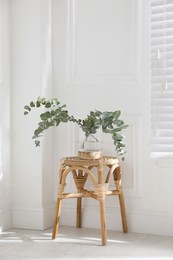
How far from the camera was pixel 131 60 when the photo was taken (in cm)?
349

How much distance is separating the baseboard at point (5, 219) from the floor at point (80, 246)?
56 mm

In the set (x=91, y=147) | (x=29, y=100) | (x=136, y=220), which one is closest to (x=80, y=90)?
(x=29, y=100)

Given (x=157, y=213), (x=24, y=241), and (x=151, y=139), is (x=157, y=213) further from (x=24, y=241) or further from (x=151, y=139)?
(x=24, y=241)

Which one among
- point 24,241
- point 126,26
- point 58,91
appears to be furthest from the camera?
point 58,91

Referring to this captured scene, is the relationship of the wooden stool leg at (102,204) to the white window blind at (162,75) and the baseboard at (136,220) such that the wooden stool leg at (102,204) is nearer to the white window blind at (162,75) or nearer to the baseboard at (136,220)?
the baseboard at (136,220)

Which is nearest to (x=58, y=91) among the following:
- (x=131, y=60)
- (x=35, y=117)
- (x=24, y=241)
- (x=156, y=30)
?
(x=35, y=117)

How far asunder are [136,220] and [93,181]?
0.53m

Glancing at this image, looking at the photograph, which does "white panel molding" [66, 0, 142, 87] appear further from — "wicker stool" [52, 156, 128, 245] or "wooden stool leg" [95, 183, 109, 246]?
"wooden stool leg" [95, 183, 109, 246]

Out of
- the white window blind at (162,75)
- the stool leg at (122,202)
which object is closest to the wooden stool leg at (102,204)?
the stool leg at (122,202)

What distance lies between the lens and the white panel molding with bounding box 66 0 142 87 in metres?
3.45

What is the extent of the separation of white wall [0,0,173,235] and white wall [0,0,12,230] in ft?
0.05

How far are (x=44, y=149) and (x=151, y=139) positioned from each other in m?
0.79

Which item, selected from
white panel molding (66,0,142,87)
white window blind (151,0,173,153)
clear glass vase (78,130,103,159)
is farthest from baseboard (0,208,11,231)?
white window blind (151,0,173,153)

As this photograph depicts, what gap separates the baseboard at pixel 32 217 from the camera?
3.63m
